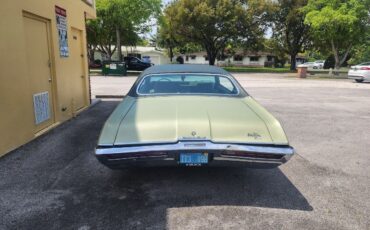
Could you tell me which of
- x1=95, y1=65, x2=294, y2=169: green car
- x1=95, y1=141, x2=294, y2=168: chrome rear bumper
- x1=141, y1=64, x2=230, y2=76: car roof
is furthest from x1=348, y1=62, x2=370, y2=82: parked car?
x1=95, y1=141, x2=294, y2=168: chrome rear bumper

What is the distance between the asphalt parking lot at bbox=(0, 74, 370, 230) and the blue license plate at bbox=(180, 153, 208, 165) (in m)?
0.47

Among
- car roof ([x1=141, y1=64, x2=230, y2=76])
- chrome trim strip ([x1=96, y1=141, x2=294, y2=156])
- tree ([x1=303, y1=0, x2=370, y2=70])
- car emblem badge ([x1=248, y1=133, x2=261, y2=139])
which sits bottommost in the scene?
chrome trim strip ([x1=96, y1=141, x2=294, y2=156])

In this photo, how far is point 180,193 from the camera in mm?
3795

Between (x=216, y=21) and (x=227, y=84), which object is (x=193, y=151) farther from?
(x=216, y=21)

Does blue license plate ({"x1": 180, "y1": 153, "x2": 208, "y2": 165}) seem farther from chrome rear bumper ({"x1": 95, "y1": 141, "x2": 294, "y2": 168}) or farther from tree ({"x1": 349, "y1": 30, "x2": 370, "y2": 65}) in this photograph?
tree ({"x1": 349, "y1": 30, "x2": 370, "y2": 65})

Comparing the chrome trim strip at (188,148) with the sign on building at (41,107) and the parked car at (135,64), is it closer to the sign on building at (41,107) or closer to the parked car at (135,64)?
the sign on building at (41,107)

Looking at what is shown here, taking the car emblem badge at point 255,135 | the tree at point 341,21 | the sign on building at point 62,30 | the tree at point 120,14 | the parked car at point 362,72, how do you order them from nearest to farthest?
the car emblem badge at point 255,135 → the sign on building at point 62,30 → the parked car at point 362,72 → the tree at point 341,21 → the tree at point 120,14

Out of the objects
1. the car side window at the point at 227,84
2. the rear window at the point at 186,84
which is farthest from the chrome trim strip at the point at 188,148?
the car side window at the point at 227,84

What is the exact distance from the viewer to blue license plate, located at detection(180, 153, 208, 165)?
3410 millimetres

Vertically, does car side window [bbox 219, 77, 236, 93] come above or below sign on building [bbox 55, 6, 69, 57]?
below

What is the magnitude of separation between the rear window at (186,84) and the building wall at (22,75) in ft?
7.27

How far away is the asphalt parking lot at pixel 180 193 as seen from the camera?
318 centimetres

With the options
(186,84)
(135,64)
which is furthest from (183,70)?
(135,64)

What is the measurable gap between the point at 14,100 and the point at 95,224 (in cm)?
335
